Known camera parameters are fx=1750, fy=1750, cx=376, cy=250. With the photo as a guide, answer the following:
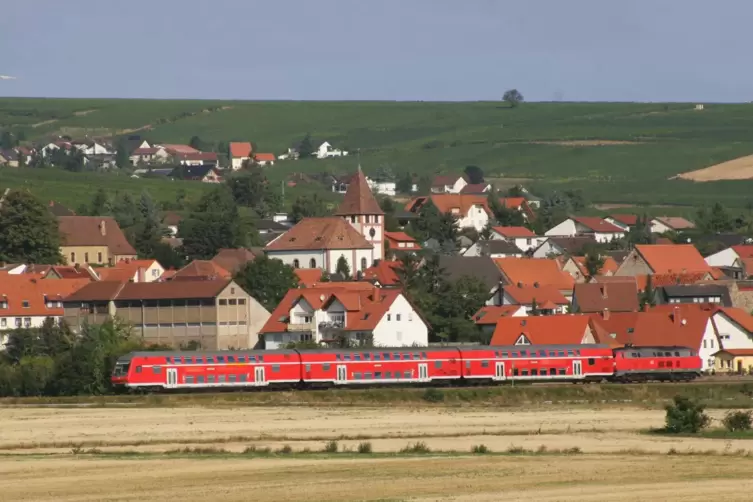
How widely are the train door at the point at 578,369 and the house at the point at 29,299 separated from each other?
119ft

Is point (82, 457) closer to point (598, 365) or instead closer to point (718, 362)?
point (598, 365)

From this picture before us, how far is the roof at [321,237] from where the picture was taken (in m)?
143

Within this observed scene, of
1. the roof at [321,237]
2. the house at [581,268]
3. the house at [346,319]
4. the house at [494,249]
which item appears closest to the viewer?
the house at [346,319]

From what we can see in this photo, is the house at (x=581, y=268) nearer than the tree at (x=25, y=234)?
No

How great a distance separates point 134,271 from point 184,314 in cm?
1912

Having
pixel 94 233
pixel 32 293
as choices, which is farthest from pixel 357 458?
pixel 94 233

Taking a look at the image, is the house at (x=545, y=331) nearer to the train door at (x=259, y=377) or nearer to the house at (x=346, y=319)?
the house at (x=346, y=319)

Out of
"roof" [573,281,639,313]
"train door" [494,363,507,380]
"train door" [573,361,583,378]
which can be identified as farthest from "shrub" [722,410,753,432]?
"roof" [573,281,639,313]

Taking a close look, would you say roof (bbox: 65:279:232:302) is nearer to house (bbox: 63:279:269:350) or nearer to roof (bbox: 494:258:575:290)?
house (bbox: 63:279:269:350)

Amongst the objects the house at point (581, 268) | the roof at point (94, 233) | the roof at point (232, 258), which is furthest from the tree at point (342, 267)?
the roof at point (94, 233)

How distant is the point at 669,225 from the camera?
185 metres

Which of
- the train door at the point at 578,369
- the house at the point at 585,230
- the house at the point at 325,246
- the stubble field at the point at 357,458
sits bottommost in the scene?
the stubble field at the point at 357,458

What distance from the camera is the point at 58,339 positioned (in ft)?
330

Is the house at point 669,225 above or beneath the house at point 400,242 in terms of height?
above
